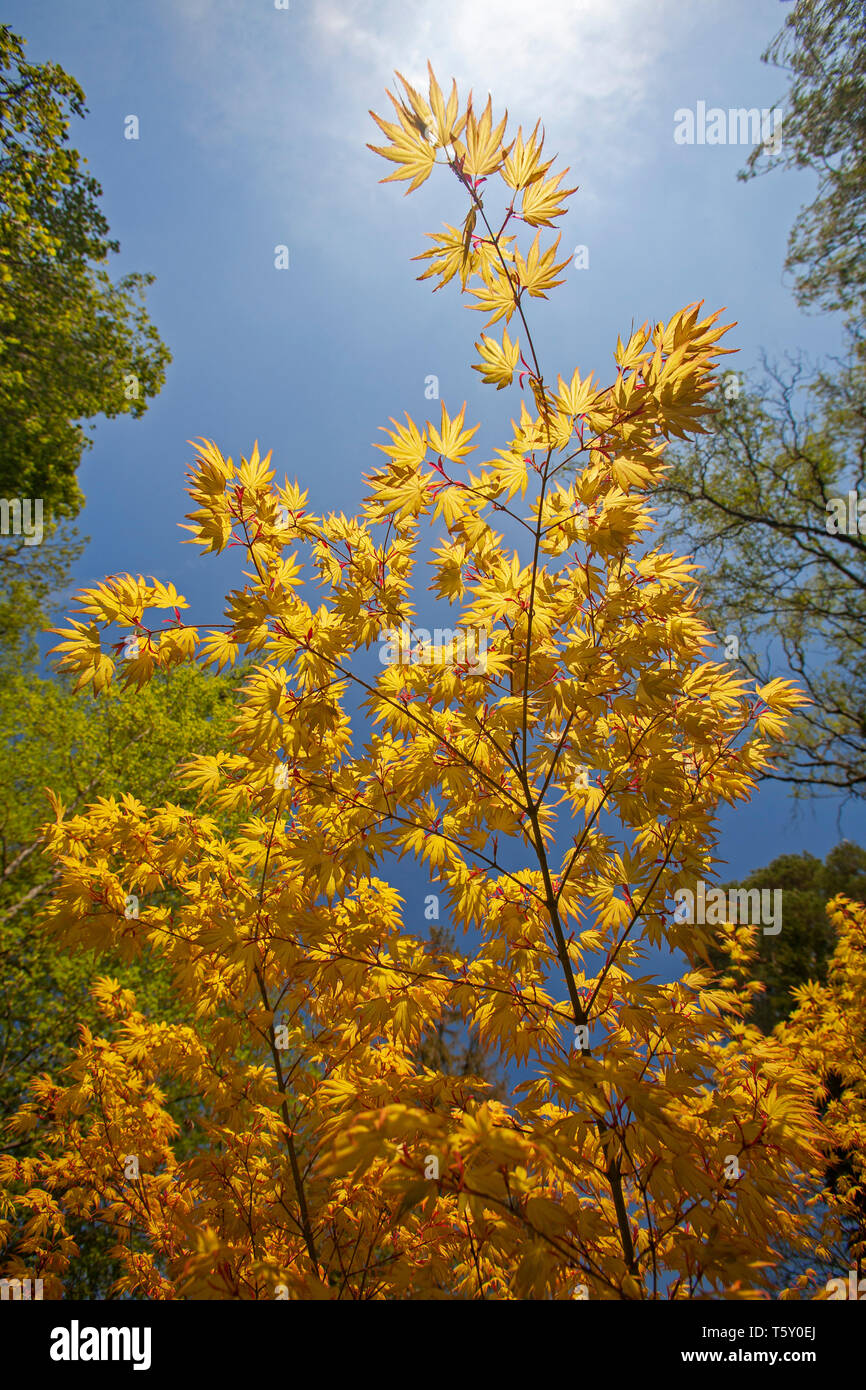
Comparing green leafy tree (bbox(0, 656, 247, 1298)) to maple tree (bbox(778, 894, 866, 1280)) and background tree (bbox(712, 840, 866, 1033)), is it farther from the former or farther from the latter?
background tree (bbox(712, 840, 866, 1033))

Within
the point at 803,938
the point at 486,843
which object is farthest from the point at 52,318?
the point at 803,938

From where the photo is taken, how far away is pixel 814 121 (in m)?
6.84

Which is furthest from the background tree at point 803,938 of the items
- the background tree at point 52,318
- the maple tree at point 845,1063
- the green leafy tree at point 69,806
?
the background tree at point 52,318

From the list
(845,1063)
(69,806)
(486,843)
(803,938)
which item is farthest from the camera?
(803,938)

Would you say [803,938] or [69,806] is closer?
[69,806]

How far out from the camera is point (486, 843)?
180 cm

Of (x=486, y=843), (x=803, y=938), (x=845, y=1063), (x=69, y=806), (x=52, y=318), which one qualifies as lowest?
(x=803, y=938)

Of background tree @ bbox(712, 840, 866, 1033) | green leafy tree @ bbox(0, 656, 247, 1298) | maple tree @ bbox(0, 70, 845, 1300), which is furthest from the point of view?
background tree @ bbox(712, 840, 866, 1033)

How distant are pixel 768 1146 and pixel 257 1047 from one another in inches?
A: 75.2

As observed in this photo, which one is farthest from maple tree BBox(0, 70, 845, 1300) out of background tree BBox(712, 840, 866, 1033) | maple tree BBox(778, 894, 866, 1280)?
background tree BBox(712, 840, 866, 1033)

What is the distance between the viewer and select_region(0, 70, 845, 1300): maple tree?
1361mm

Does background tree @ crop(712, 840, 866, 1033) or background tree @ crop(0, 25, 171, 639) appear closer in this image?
background tree @ crop(0, 25, 171, 639)

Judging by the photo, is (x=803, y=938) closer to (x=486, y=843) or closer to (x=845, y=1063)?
(x=845, y=1063)
